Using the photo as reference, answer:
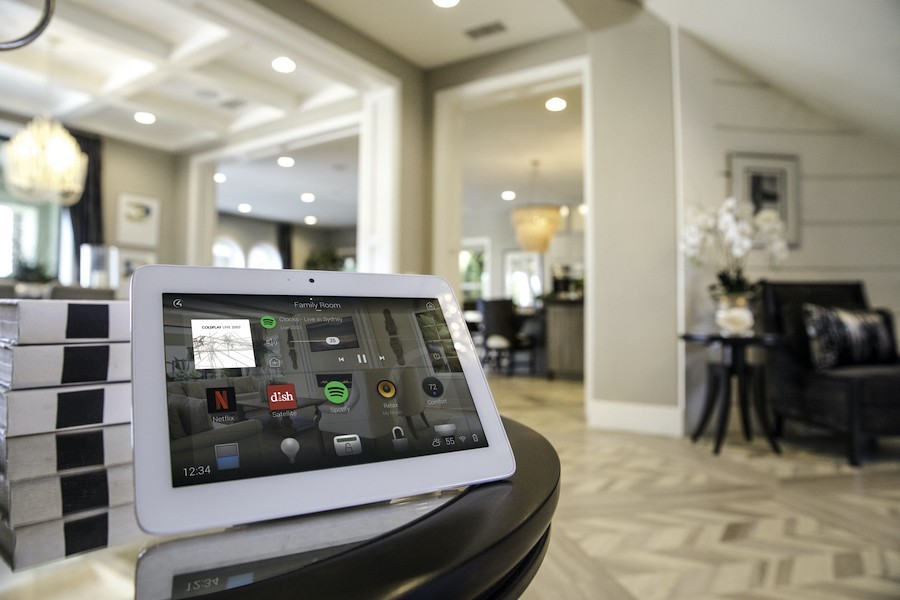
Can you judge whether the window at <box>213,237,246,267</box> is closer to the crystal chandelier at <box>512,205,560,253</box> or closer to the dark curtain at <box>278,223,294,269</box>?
the dark curtain at <box>278,223,294,269</box>


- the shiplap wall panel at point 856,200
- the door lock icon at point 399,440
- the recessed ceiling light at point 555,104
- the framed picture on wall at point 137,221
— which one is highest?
the recessed ceiling light at point 555,104

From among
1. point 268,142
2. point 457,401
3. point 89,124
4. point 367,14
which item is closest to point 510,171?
point 268,142

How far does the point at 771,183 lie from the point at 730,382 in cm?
137

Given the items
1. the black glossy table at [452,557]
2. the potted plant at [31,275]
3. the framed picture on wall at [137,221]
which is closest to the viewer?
the black glossy table at [452,557]

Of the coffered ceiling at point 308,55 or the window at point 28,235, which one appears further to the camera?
the window at point 28,235

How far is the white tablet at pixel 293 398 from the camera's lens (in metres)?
0.31

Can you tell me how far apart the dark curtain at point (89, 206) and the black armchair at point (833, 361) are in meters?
6.20

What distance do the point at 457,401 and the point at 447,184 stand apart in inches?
158

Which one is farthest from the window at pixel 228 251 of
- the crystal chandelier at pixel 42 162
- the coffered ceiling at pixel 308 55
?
the crystal chandelier at pixel 42 162

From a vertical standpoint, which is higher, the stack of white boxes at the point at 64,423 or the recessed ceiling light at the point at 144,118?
the recessed ceiling light at the point at 144,118

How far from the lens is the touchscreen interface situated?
0.33 m

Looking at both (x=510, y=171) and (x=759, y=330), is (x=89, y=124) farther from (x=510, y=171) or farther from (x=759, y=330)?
(x=759, y=330)

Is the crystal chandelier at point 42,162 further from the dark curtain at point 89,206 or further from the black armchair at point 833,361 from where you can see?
the black armchair at point 833,361

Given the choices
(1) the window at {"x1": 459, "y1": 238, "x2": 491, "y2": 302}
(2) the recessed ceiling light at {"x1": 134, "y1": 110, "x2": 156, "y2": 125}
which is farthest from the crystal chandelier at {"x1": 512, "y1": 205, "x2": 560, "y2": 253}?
(2) the recessed ceiling light at {"x1": 134, "y1": 110, "x2": 156, "y2": 125}
